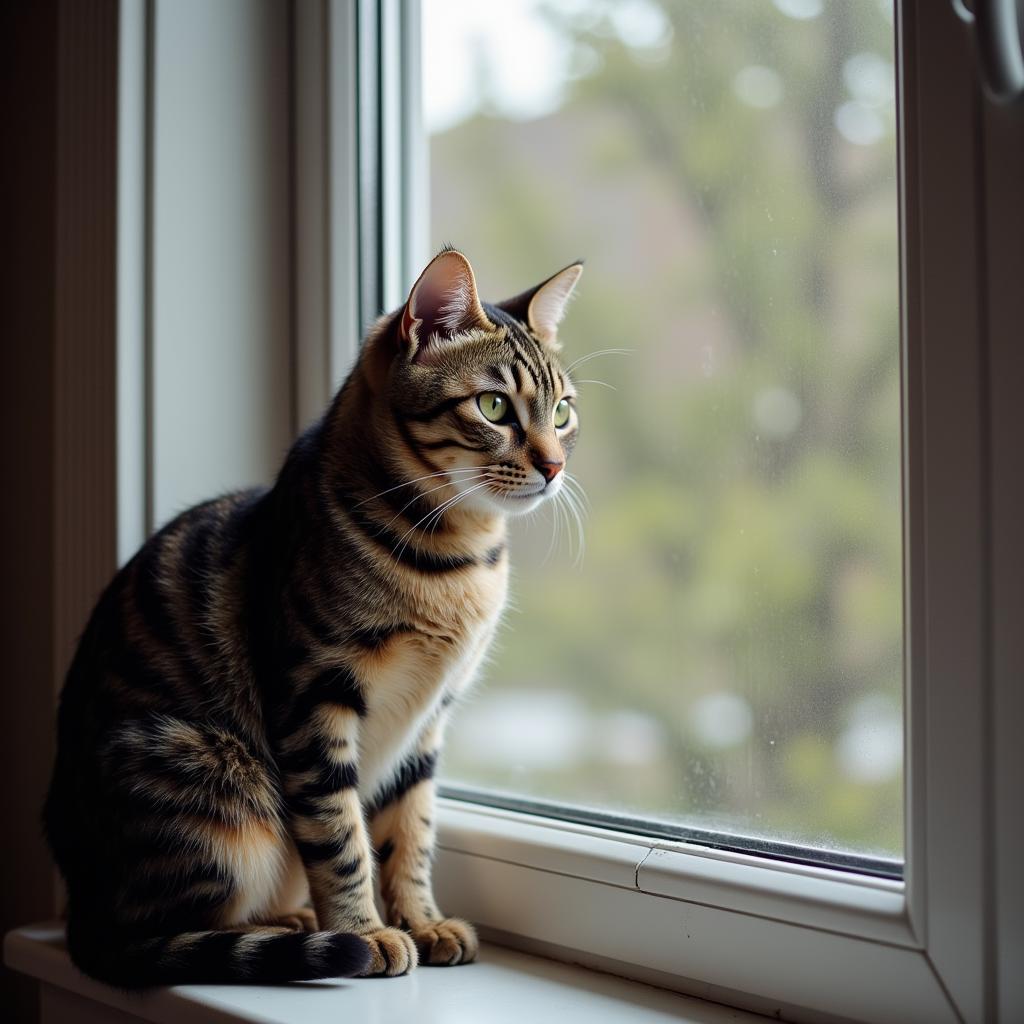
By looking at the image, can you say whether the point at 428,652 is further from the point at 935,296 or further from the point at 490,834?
the point at 935,296

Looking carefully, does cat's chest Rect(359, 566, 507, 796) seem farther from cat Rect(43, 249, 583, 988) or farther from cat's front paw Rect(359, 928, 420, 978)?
cat's front paw Rect(359, 928, 420, 978)

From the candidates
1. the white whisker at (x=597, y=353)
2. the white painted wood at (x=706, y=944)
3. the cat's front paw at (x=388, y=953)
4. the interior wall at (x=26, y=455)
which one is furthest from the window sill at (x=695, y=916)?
the interior wall at (x=26, y=455)

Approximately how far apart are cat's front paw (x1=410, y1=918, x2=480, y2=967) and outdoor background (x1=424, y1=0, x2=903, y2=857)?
0.19m

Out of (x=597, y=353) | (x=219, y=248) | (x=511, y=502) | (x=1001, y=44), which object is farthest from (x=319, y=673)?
(x=1001, y=44)

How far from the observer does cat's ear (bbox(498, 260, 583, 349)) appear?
1.06 m

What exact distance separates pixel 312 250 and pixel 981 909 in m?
1.06

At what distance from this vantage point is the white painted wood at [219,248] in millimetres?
1256

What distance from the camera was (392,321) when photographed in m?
1.04

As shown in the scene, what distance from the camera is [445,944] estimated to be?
1.02m

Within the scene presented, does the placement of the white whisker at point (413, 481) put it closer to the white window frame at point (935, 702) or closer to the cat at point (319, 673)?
the cat at point (319, 673)

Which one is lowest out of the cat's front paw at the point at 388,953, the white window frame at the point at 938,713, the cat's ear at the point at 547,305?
the cat's front paw at the point at 388,953

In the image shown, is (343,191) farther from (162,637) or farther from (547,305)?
(162,637)

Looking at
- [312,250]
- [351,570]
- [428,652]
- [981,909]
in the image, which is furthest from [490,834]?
[312,250]

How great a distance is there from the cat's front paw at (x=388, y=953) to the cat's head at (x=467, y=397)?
0.42 m
